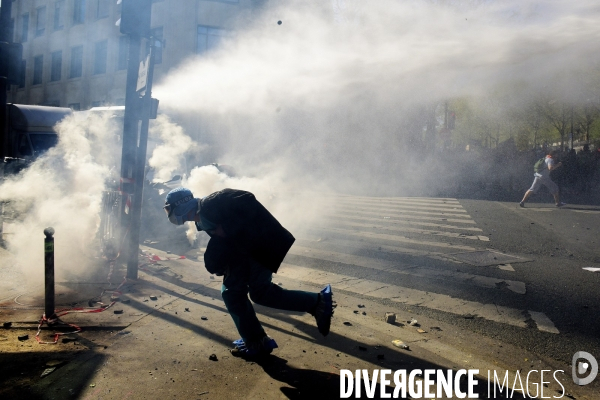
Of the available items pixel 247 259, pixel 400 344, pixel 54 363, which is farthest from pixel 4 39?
pixel 400 344

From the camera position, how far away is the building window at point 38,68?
32.9 meters

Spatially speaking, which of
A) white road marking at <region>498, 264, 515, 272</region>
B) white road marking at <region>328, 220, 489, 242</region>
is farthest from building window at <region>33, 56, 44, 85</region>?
white road marking at <region>498, 264, 515, 272</region>

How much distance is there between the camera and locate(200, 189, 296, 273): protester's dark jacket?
11.7 ft

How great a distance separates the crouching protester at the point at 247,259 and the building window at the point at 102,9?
28.2 meters

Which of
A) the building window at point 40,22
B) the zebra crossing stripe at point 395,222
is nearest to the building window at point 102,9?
the building window at point 40,22

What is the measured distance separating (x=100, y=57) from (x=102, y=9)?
10.1 ft

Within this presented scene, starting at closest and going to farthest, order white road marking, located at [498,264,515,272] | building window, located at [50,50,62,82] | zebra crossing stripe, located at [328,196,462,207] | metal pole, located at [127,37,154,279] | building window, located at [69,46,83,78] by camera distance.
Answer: metal pole, located at [127,37,154,279] < white road marking, located at [498,264,515,272] < zebra crossing stripe, located at [328,196,462,207] < building window, located at [69,46,83,78] < building window, located at [50,50,62,82]

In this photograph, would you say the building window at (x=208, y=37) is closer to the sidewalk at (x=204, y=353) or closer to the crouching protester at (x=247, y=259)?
the sidewalk at (x=204, y=353)

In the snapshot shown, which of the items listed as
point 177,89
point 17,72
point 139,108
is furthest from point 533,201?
point 17,72

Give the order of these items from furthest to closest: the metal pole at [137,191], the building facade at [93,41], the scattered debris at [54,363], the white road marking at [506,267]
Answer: the building facade at [93,41]
the white road marking at [506,267]
the metal pole at [137,191]
the scattered debris at [54,363]

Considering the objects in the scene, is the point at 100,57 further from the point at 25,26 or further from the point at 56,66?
the point at 56,66

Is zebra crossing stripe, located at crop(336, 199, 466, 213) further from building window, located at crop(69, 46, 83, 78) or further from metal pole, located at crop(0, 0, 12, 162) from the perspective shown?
building window, located at crop(69, 46, 83, 78)

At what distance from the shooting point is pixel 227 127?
21016 millimetres

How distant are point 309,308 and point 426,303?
2112 mm
